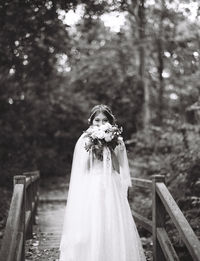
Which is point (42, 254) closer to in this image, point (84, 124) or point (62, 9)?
point (62, 9)

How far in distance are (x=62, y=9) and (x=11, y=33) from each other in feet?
4.54

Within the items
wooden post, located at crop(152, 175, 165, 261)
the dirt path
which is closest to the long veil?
→ wooden post, located at crop(152, 175, 165, 261)

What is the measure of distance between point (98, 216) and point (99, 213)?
38mm

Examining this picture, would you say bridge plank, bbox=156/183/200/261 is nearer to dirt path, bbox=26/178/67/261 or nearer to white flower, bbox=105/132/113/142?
white flower, bbox=105/132/113/142

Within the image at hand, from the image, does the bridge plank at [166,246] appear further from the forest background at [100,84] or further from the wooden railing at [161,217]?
the forest background at [100,84]

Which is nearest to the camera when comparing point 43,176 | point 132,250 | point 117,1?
point 132,250

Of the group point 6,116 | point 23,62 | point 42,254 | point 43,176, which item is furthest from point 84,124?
point 42,254

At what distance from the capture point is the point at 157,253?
5059 mm

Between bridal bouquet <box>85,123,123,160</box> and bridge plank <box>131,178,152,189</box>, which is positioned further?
bridge plank <box>131,178,152,189</box>

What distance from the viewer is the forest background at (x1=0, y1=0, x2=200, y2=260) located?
848 centimetres

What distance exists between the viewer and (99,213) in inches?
187

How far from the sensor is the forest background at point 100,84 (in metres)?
8.48

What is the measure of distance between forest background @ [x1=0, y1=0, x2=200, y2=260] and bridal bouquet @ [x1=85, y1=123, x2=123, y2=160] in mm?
2412

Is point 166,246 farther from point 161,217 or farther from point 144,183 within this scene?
point 144,183
